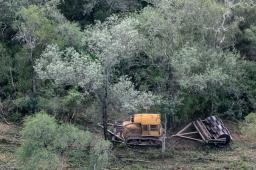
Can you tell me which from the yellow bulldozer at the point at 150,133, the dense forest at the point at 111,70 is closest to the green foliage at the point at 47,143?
the dense forest at the point at 111,70

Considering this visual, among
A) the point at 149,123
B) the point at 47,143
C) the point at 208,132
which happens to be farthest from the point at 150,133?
the point at 47,143

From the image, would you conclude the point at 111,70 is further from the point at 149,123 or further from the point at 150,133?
the point at 150,133

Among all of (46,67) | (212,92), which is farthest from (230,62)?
(46,67)

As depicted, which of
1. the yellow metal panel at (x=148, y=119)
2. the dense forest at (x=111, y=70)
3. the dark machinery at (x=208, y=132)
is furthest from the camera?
the dark machinery at (x=208, y=132)

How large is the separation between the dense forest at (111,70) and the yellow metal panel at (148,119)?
0.60 metres

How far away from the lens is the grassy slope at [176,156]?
25719 millimetres

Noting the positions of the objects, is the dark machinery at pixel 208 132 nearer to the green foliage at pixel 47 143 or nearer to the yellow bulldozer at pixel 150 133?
the yellow bulldozer at pixel 150 133

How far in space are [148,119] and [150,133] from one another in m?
0.75

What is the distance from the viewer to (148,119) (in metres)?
26.8

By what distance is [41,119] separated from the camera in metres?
21.7

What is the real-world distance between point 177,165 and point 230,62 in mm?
6313

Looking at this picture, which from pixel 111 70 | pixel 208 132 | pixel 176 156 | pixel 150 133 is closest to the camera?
pixel 111 70

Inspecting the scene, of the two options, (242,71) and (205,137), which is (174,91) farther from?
(242,71)

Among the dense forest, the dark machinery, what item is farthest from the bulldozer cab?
the dark machinery
